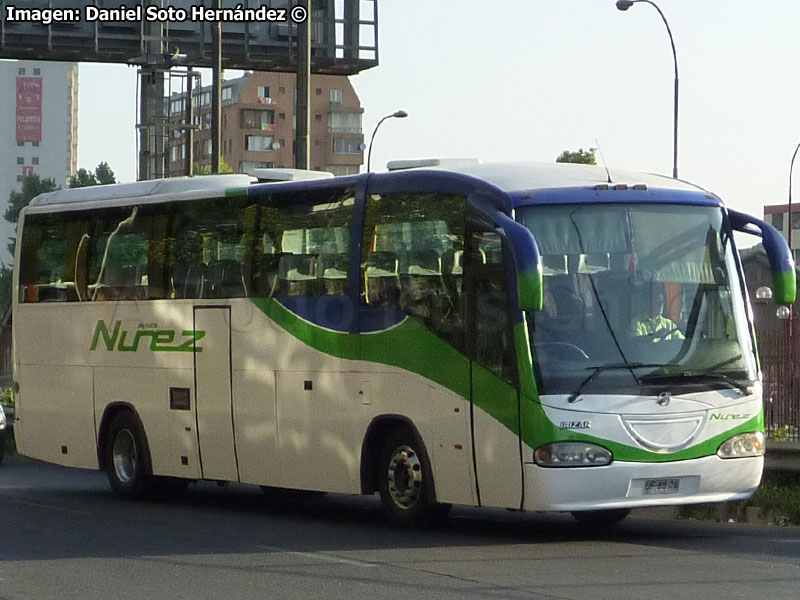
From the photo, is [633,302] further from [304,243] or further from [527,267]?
[304,243]

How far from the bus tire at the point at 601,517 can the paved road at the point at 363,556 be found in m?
0.12

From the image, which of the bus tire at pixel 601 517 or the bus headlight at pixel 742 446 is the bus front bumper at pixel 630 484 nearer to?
the bus headlight at pixel 742 446

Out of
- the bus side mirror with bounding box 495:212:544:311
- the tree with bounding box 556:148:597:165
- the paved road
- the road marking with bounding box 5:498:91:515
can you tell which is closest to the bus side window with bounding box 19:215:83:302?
the road marking with bounding box 5:498:91:515

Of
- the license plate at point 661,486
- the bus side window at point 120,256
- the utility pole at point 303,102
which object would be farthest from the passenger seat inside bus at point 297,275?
the utility pole at point 303,102

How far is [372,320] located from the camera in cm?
1519

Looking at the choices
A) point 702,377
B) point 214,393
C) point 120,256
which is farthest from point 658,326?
point 120,256

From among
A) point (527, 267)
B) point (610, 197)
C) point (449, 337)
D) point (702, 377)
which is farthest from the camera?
point (449, 337)

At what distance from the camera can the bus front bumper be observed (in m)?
13.2

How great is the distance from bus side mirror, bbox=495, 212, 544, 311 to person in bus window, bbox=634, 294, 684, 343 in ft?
3.45

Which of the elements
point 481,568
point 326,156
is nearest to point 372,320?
point 481,568

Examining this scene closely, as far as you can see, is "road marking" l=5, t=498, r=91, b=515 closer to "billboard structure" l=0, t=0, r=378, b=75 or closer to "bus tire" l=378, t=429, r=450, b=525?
"bus tire" l=378, t=429, r=450, b=525

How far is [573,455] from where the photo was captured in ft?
43.5

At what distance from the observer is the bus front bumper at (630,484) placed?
43.3 ft

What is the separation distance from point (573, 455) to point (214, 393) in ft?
17.1
